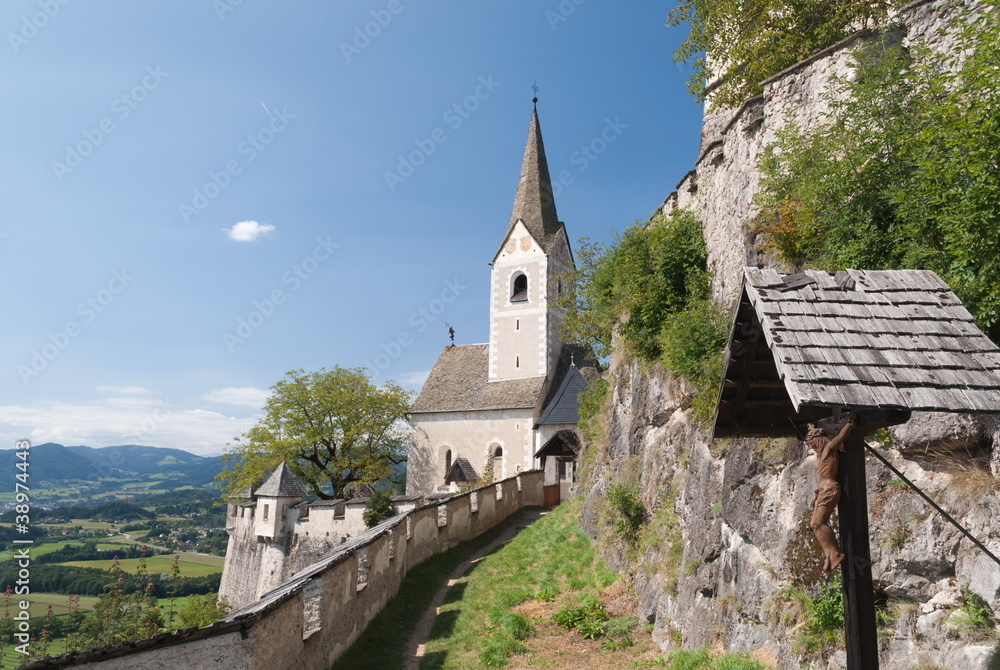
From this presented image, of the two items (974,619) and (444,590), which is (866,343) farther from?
(444,590)

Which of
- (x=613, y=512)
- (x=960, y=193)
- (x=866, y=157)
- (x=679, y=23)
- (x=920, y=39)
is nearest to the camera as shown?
(x=960, y=193)

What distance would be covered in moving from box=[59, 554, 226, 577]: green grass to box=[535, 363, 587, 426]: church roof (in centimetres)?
1976

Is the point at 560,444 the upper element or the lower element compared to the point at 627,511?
upper

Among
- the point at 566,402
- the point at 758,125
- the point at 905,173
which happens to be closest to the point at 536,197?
the point at 566,402

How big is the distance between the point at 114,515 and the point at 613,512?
5673 centimetres

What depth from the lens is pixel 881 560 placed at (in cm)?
557

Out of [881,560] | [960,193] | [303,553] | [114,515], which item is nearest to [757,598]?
[881,560]

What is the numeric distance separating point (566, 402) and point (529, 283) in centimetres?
915

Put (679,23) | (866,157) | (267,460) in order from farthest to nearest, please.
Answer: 1. (267,460)
2. (679,23)
3. (866,157)

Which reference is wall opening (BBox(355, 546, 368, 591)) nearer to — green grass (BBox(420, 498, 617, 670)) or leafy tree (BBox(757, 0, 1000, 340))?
green grass (BBox(420, 498, 617, 670))

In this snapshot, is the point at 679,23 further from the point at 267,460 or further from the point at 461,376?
the point at 267,460

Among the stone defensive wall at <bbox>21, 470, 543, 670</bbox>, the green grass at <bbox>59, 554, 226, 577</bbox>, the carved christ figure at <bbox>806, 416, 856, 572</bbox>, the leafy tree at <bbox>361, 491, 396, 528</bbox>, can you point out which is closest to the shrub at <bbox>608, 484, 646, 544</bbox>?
the stone defensive wall at <bbox>21, 470, 543, 670</bbox>

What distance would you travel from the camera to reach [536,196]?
126ft

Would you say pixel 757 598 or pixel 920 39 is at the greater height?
pixel 920 39
